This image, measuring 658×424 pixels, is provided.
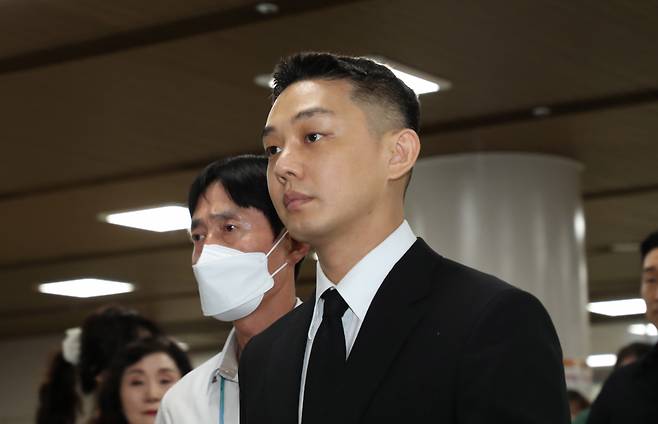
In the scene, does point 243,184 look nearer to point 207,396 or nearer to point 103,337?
point 207,396

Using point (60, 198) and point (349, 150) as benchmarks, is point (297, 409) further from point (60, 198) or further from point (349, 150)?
point (60, 198)

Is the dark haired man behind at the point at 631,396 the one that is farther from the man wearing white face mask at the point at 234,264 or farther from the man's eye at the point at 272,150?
the man's eye at the point at 272,150

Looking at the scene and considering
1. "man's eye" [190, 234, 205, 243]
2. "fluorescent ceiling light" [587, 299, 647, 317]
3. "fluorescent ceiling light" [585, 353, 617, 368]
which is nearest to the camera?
"man's eye" [190, 234, 205, 243]

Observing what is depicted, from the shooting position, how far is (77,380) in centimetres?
556

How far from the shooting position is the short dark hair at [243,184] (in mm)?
3514

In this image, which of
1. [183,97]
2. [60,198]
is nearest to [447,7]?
[183,97]

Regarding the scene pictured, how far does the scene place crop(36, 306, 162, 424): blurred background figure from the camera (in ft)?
17.2

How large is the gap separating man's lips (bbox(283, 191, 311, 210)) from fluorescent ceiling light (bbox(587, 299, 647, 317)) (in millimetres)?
17325

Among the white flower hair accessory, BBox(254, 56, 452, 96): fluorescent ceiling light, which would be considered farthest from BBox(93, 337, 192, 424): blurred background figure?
BBox(254, 56, 452, 96): fluorescent ceiling light

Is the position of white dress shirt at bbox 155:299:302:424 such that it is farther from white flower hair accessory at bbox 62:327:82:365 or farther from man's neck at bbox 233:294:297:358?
white flower hair accessory at bbox 62:327:82:365

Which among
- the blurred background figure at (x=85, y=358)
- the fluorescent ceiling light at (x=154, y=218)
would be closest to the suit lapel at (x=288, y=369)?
the blurred background figure at (x=85, y=358)

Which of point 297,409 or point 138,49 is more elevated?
point 138,49

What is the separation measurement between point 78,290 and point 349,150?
14.7m

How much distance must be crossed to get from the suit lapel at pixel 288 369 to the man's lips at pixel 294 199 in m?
0.27
